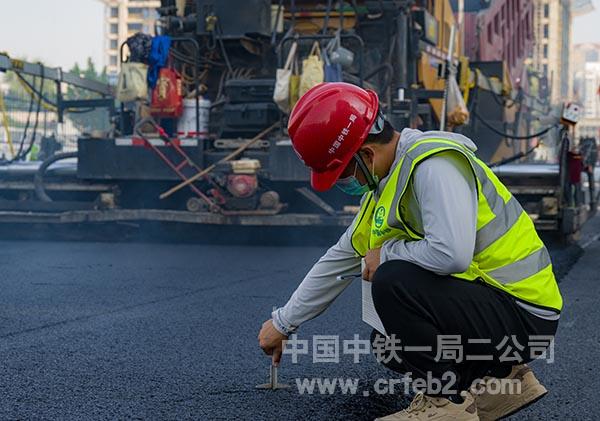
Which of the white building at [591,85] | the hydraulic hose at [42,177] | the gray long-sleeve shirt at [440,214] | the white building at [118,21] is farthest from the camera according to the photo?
the white building at [591,85]

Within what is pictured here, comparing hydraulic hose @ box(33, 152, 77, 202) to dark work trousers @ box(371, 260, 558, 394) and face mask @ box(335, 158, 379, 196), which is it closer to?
face mask @ box(335, 158, 379, 196)

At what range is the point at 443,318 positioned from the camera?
276 cm

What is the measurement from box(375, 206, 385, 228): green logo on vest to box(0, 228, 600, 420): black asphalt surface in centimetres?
68

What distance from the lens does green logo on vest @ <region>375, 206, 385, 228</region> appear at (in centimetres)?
282

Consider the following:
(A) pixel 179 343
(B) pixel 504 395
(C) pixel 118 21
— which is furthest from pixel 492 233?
(C) pixel 118 21

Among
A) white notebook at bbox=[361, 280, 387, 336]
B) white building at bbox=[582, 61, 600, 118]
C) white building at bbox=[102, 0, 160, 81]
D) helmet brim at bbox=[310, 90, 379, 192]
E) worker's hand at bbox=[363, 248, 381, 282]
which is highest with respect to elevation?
white building at bbox=[102, 0, 160, 81]

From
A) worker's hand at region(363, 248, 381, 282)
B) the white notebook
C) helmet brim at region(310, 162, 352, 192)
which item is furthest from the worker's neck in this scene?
the white notebook

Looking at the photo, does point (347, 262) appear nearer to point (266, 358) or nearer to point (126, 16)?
point (266, 358)

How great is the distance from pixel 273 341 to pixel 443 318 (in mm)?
630

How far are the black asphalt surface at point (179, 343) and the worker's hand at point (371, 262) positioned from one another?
0.54 m

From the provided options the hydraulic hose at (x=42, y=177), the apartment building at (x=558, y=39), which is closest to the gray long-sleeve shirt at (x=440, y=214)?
the hydraulic hose at (x=42, y=177)

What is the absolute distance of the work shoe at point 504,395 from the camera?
3016 mm

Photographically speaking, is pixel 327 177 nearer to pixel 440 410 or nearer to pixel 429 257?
pixel 429 257

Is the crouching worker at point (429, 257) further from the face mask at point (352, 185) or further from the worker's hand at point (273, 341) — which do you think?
the worker's hand at point (273, 341)
